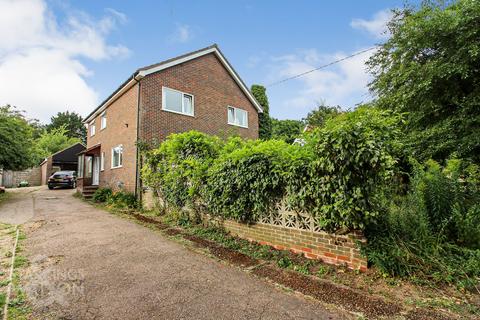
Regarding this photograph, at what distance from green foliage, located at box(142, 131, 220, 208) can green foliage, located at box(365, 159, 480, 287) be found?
4.38m

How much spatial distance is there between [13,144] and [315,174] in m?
18.5

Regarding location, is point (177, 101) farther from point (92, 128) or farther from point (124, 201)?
point (92, 128)

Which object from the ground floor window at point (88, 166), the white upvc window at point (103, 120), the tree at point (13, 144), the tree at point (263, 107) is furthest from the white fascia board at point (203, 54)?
the ground floor window at point (88, 166)

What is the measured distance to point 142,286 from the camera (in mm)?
3467

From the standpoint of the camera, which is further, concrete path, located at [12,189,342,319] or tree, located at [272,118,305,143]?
tree, located at [272,118,305,143]

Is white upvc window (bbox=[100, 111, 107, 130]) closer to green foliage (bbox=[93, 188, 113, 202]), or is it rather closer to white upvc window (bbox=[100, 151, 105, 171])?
white upvc window (bbox=[100, 151, 105, 171])

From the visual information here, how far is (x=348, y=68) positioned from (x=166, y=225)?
33.2 feet

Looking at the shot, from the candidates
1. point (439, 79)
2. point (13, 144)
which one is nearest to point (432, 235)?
point (439, 79)

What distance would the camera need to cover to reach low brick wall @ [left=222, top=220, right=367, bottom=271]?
3715 mm

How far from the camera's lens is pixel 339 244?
12.7ft

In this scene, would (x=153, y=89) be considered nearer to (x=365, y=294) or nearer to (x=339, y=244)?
(x=339, y=244)

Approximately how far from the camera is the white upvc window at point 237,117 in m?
15.8

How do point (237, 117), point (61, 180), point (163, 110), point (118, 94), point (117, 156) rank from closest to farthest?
point (163, 110), point (118, 94), point (117, 156), point (237, 117), point (61, 180)

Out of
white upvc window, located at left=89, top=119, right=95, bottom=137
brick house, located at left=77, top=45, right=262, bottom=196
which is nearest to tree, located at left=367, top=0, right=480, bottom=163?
brick house, located at left=77, top=45, right=262, bottom=196
